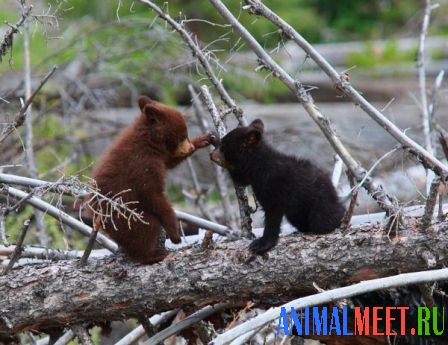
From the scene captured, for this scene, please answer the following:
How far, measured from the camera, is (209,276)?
4.64 m

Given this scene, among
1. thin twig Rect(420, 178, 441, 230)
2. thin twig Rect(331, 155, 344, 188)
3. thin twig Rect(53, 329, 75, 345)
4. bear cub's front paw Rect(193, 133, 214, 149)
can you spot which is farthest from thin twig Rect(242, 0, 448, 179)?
thin twig Rect(53, 329, 75, 345)

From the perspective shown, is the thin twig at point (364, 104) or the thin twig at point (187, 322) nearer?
the thin twig at point (364, 104)

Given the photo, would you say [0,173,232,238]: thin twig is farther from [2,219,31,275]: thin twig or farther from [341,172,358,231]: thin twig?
[341,172,358,231]: thin twig

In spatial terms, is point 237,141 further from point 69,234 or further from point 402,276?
point 69,234

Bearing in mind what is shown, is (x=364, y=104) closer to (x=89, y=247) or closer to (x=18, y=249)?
(x=89, y=247)

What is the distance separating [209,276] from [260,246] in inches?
11.6

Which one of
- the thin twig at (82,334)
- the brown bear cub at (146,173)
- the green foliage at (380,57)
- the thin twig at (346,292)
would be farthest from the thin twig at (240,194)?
the green foliage at (380,57)

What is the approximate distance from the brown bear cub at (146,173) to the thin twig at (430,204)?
1.31 metres

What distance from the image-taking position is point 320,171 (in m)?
5.36

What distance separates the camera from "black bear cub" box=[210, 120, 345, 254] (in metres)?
5.14

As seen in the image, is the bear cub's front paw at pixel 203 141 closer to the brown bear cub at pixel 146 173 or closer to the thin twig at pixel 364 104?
the brown bear cub at pixel 146 173

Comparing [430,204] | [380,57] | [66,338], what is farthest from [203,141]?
[380,57]

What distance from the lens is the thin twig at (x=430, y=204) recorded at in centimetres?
428

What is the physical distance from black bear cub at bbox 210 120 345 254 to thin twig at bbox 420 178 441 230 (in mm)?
710
